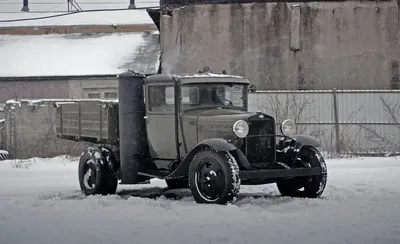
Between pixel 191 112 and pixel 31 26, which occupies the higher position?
pixel 31 26

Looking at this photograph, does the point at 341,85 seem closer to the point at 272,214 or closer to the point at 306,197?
the point at 306,197

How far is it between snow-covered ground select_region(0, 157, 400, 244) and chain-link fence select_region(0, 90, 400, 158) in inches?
268

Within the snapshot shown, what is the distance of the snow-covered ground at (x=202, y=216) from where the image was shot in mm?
6379

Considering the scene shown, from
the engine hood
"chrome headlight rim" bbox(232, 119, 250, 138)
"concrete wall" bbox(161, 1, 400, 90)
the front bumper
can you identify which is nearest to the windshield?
the engine hood

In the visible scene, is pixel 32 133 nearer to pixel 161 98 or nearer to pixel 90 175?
pixel 90 175

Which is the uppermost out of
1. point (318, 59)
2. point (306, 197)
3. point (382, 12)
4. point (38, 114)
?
point (382, 12)

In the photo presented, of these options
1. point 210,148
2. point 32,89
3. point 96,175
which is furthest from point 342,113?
point 32,89

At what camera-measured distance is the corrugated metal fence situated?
60.1ft

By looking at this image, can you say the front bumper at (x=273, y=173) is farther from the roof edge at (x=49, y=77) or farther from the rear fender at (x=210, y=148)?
the roof edge at (x=49, y=77)

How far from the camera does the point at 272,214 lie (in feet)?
25.2

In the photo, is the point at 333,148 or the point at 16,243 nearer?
the point at 16,243

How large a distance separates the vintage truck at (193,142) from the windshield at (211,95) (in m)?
0.02

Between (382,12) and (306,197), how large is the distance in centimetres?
1333

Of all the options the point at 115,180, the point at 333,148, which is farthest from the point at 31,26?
the point at 115,180
